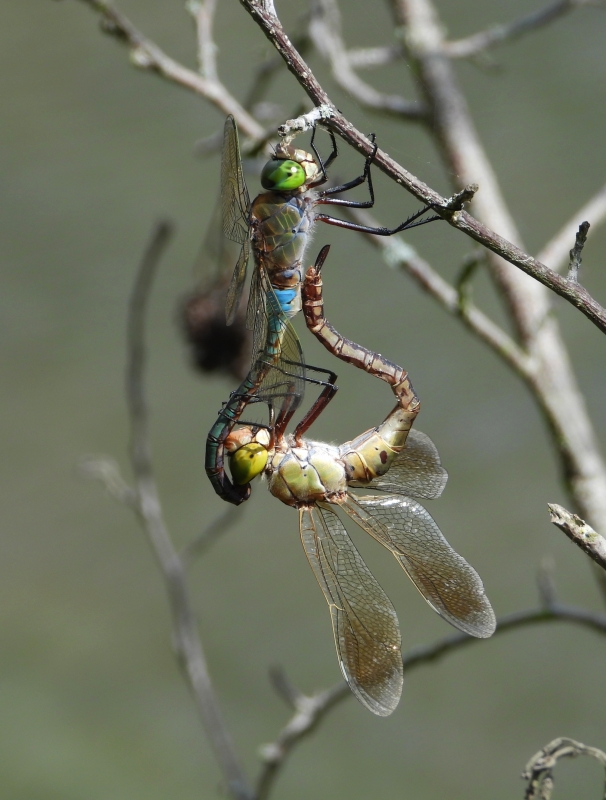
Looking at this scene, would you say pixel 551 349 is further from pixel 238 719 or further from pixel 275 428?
pixel 238 719

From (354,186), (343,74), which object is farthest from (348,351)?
(343,74)

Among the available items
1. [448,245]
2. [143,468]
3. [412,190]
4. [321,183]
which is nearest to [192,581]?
[448,245]

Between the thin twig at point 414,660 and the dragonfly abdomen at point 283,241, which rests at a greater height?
the dragonfly abdomen at point 283,241

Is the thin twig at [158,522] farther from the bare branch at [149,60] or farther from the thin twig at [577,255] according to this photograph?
the thin twig at [577,255]

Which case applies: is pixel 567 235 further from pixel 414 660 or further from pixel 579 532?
pixel 579 532

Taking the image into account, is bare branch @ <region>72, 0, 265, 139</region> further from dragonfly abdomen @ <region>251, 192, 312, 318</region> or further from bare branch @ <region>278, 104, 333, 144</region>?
bare branch @ <region>278, 104, 333, 144</region>

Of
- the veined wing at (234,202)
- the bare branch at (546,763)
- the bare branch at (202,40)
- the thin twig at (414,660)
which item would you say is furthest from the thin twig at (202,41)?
the bare branch at (546,763)

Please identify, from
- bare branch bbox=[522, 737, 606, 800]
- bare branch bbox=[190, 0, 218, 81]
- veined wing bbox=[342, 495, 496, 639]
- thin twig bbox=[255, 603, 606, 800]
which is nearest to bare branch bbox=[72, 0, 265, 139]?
bare branch bbox=[190, 0, 218, 81]
